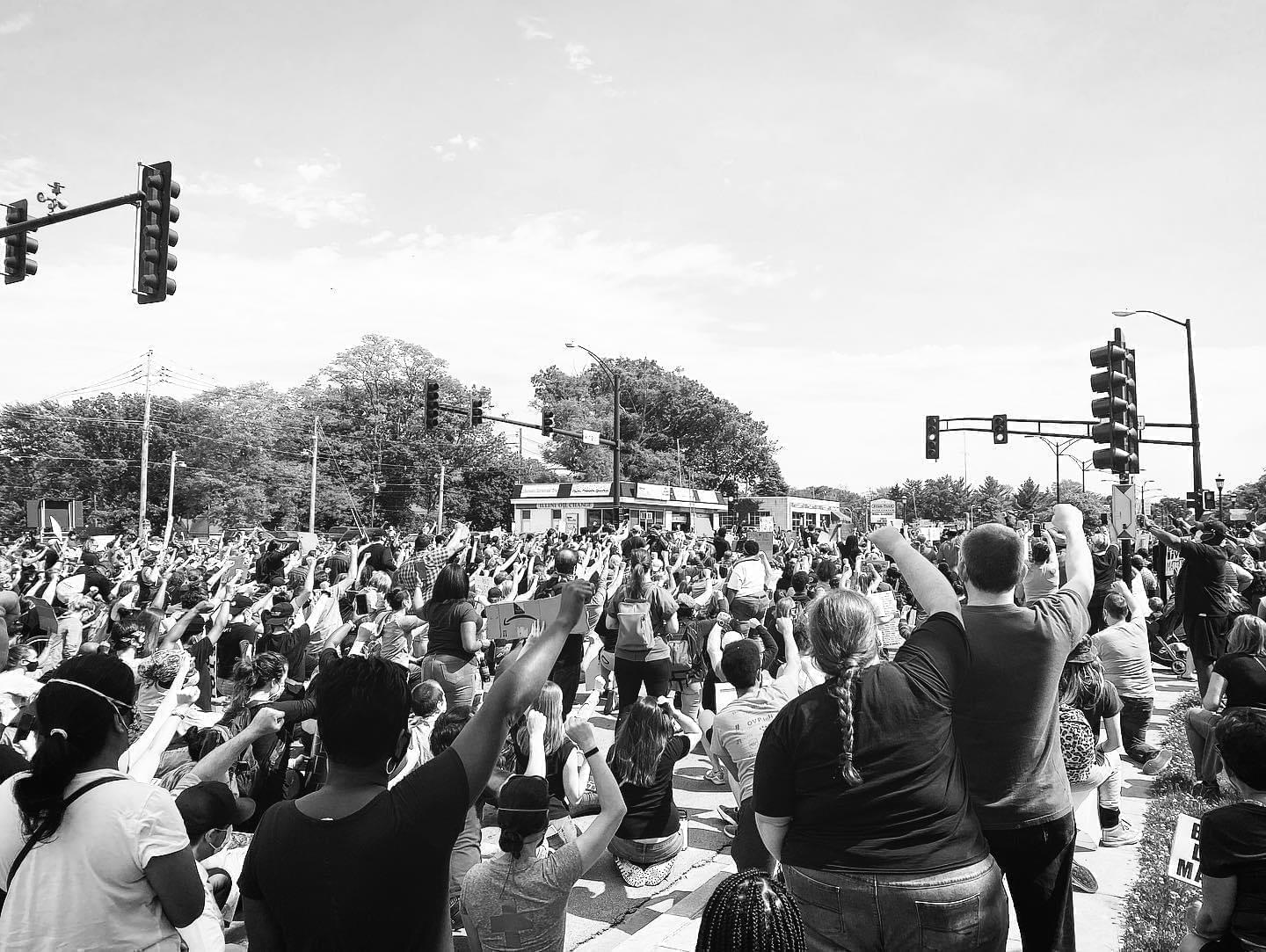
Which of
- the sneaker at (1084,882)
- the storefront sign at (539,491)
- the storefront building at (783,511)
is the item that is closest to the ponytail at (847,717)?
the sneaker at (1084,882)

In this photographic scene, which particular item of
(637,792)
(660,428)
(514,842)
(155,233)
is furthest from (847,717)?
(660,428)

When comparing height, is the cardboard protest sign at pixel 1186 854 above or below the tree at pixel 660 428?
below

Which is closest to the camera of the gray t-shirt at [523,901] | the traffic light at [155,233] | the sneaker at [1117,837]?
the gray t-shirt at [523,901]

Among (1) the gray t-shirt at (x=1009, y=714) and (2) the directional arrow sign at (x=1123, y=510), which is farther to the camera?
(2) the directional arrow sign at (x=1123, y=510)

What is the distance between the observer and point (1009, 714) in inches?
118

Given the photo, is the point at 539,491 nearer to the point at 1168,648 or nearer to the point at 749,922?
the point at 1168,648

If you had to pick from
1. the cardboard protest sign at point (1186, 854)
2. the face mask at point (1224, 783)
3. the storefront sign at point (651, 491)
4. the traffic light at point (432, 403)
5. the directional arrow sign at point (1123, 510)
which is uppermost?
the traffic light at point (432, 403)

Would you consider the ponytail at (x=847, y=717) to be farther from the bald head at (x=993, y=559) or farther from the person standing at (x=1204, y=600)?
the person standing at (x=1204, y=600)

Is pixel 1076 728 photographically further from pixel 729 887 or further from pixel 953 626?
pixel 729 887

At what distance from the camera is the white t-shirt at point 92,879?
2121 mm

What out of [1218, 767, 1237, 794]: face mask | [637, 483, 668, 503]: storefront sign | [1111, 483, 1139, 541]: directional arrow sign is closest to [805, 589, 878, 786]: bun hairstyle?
[1218, 767, 1237, 794]: face mask

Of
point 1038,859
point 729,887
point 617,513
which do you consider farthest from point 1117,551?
point 617,513

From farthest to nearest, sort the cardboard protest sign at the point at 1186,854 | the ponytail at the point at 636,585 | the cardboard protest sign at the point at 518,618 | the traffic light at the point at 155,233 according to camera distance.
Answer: the traffic light at the point at 155,233 → the ponytail at the point at 636,585 → the cardboard protest sign at the point at 518,618 → the cardboard protest sign at the point at 1186,854

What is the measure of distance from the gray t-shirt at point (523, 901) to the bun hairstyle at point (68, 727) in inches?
63.5
